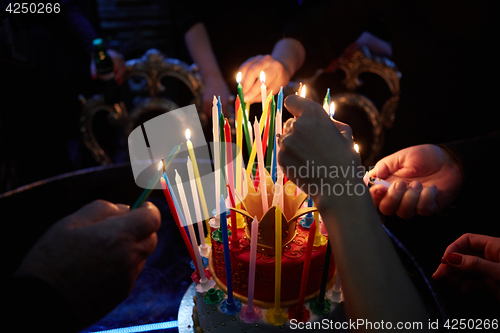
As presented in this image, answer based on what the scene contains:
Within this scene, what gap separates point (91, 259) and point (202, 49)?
4.84 ft

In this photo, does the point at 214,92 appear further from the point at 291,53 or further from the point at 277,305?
the point at 277,305

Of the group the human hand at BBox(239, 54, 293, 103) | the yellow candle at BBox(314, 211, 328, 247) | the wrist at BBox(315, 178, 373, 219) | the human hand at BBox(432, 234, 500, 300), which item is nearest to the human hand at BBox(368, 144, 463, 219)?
the human hand at BBox(432, 234, 500, 300)

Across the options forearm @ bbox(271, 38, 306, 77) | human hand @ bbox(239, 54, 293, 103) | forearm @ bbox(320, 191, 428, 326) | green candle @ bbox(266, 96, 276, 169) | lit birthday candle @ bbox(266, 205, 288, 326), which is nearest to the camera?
forearm @ bbox(320, 191, 428, 326)

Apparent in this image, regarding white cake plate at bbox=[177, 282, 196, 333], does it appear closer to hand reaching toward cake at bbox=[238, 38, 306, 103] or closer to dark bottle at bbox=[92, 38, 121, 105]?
hand reaching toward cake at bbox=[238, 38, 306, 103]

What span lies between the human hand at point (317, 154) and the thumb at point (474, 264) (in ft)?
1.40

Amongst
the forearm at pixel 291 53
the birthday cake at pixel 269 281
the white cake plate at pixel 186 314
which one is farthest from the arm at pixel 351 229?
the forearm at pixel 291 53

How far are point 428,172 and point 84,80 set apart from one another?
8.05ft

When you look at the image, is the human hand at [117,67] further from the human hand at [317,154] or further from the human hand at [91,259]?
the human hand at [317,154]

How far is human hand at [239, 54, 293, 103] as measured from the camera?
1.07 meters

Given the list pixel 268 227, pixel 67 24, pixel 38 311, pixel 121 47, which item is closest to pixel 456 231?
pixel 268 227

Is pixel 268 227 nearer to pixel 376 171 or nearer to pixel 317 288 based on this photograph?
pixel 317 288

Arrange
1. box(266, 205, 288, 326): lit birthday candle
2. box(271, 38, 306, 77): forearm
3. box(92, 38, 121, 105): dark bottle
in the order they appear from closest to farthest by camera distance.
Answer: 1. box(266, 205, 288, 326): lit birthday candle
2. box(271, 38, 306, 77): forearm
3. box(92, 38, 121, 105): dark bottle

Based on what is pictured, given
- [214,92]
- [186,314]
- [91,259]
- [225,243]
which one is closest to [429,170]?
[225,243]

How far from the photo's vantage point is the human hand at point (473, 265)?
2.35ft
